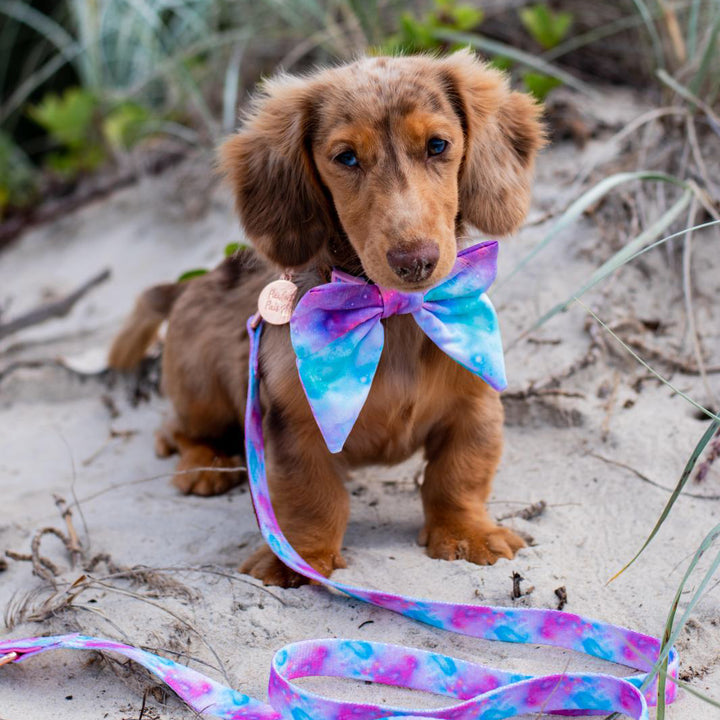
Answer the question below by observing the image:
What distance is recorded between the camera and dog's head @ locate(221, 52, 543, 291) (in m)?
2.09

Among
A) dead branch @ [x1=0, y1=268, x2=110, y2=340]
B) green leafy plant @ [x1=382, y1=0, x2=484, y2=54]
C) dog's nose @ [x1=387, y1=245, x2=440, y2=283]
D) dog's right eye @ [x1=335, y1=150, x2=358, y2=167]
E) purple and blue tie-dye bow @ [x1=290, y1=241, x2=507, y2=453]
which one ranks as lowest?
dead branch @ [x1=0, y1=268, x2=110, y2=340]

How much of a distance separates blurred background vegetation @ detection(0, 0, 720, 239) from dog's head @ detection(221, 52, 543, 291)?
1.64m

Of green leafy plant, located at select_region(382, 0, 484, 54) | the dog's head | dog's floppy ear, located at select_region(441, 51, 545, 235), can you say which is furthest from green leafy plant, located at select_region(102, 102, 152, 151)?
dog's floppy ear, located at select_region(441, 51, 545, 235)

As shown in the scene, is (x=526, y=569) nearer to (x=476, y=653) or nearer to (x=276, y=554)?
(x=476, y=653)

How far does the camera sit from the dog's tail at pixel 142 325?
3727 millimetres

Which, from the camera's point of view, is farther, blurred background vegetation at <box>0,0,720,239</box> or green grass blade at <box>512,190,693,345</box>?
blurred background vegetation at <box>0,0,720,239</box>

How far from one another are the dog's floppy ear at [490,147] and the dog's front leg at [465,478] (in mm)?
489

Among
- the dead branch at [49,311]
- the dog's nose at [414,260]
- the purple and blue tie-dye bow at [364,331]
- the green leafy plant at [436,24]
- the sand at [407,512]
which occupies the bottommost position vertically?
the sand at [407,512]

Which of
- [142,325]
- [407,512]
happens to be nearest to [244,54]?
[142,325]

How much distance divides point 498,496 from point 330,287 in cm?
99

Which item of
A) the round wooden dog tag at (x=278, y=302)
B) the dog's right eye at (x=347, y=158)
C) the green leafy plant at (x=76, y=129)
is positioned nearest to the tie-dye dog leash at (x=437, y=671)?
the round wooden dog tag at (x=278, y=302)

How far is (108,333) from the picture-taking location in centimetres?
Result: 477

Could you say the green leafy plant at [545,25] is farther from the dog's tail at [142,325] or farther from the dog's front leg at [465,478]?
the dog's front leg at [465,478]

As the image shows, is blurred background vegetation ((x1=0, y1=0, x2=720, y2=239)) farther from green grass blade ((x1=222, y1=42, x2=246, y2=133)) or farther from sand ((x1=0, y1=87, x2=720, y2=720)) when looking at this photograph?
sand ((x1=0, y1=87, x2=720, y2=720))
